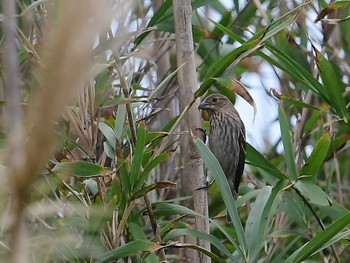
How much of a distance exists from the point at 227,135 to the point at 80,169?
1955mm

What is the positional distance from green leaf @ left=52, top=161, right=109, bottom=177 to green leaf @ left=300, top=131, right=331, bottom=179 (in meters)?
1.14

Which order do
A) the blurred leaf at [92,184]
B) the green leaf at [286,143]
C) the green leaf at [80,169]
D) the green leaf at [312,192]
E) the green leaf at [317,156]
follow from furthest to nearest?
the green leaf at [286,143], the green leaf at [317,156], the green leaf at [312,192], the blurred leaf at [92,184], the green leaf at [80,169]

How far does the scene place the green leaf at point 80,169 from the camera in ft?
8.62

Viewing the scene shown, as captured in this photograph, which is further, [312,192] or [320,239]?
[312,192]

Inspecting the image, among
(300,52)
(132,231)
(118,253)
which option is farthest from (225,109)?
(118,253)

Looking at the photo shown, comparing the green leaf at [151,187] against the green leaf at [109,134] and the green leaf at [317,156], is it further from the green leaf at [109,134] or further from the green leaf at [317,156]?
the green leaf at [317,156]

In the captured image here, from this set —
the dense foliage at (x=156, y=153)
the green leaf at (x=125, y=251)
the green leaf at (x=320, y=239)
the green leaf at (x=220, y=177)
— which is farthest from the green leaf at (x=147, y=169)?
the green leaf at (x=320, y=239)

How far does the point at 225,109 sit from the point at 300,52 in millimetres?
559

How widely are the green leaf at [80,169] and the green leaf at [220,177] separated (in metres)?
0.41

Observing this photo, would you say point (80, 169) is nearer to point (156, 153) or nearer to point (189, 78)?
point (156, 153)

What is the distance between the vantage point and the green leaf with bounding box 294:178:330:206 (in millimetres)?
3102

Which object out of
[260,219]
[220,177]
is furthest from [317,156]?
[220,177]

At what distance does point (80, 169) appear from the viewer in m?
2.64

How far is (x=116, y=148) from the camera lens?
9.23 feet
